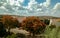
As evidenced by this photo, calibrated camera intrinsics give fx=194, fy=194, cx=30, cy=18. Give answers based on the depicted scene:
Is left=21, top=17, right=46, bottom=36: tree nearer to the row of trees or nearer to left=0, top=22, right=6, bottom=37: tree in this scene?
the row of trees

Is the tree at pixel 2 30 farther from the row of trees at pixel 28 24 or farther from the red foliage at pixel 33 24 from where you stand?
the red foliage at pixel 33 24

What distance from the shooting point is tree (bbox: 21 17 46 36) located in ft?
16.5

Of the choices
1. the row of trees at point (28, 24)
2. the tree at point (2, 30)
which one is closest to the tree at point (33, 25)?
the row of trees at point (28, 24)

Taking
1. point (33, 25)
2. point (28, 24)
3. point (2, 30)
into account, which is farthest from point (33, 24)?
point (2, 30)

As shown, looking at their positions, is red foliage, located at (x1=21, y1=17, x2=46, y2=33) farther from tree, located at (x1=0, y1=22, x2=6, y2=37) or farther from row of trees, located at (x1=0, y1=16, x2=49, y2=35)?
tree, located at (x1=0, y1=22, x2=6, y2=37)

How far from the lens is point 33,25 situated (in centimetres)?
505

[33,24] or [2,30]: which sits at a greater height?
[33,24]

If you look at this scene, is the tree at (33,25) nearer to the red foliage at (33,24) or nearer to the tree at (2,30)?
the red foliage at (33,24)

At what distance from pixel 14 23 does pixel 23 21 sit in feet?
0.79

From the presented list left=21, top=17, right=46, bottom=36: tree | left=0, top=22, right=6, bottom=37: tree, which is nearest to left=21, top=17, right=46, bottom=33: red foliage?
left=21, top=17, right=46, bottom=36: tree

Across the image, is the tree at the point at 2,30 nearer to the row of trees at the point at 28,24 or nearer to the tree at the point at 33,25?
the row of trees at the point at 28,24

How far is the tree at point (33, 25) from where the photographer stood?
5.03 meters

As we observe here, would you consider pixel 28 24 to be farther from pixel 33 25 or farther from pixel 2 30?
pixel 2 30

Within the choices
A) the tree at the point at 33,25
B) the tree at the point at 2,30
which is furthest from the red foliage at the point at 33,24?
the tree at the point at 2,30
